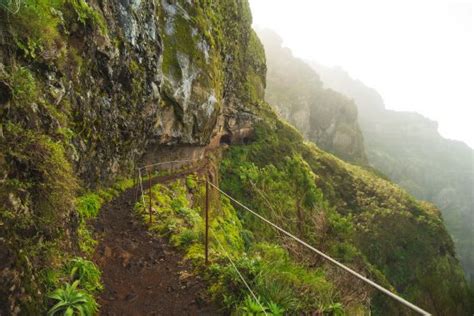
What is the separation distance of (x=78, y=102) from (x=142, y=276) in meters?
5.86

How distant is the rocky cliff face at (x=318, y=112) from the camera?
10294 cm

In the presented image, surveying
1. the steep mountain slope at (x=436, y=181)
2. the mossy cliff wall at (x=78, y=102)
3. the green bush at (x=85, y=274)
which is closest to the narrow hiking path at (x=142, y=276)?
the green bush at (x=85, y=274)

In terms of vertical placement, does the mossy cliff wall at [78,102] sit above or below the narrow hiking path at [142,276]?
above

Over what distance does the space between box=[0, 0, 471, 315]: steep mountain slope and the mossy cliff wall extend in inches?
1.2

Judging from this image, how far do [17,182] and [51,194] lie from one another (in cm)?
63

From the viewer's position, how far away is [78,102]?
930 cm

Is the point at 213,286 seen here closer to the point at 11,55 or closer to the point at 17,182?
the point at 17,182

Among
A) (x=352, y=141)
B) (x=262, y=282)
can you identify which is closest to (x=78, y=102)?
(x=262, y=282)

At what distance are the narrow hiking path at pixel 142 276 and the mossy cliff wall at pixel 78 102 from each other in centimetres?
108

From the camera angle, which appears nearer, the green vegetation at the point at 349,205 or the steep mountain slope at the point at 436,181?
the green vegetation at the point at 349,205

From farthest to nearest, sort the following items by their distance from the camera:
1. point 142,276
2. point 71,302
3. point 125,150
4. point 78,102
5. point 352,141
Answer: point 352,141 → point 125,150 → point 78,102 → point 142,276 → point 71,302

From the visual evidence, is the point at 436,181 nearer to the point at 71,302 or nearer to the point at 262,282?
the point at 262,282

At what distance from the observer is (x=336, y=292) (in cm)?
545

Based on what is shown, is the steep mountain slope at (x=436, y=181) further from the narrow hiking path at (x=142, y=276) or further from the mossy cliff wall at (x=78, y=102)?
the narrow hiking path at (x=142, y=276)
